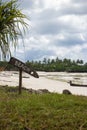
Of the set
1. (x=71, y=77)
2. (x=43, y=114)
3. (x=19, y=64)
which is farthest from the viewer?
(x=71, y=77)

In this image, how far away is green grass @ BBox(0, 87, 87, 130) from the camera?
773cm

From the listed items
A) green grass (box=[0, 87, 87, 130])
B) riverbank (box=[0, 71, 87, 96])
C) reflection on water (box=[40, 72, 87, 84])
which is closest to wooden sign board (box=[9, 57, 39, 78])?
green grass (box=[0, 87, 87, 130])

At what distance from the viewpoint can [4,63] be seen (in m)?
11.6

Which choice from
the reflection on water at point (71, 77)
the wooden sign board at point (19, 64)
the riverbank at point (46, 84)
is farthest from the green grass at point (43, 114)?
the reflection on water at point (71, 77)

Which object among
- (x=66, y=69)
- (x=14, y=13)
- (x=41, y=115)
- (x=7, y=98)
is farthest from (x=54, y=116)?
(x=66, y=69)

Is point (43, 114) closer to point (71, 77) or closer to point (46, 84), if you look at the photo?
point (46, 84)

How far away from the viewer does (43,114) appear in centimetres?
821

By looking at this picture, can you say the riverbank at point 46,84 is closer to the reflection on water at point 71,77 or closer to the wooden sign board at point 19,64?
the reflection on water at point 71,77

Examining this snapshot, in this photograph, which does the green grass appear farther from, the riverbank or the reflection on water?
the reflection on water

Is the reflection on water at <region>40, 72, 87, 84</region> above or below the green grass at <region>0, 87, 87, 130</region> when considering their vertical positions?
below

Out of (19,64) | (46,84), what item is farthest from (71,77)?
(19,64)

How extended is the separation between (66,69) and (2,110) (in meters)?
48.0

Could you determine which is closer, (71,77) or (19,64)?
(19,64)

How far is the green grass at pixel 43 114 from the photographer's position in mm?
7727
